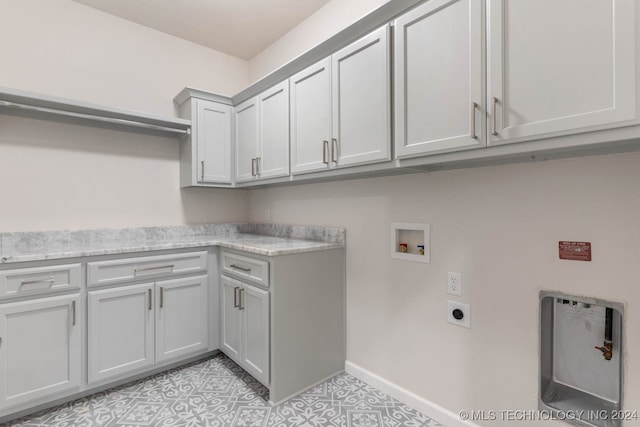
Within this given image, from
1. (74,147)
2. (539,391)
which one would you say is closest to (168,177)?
(74,147)

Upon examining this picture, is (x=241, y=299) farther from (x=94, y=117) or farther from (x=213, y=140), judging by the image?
(x=94, y=117)

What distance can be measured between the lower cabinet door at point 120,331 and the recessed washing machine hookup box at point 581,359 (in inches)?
91.6

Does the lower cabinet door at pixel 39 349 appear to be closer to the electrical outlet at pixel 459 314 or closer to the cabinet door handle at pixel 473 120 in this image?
the electrical outlet at pixel 459 314

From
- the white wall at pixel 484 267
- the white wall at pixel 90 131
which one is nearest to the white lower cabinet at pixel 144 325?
the white wall at pixel 90 131

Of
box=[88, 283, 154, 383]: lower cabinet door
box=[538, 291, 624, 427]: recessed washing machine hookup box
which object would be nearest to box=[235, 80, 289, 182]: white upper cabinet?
box=[88, 283, 154, 383]: lower cabinet door

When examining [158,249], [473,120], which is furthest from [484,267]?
[158,249]

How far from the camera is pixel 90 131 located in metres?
2.49

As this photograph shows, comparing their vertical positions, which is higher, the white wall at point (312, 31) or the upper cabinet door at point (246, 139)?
the white wall at point (312, 31)

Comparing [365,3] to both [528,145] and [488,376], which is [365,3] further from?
[488,376]

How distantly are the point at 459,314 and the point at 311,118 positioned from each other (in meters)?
A: 1.47

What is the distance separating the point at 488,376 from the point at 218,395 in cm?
160

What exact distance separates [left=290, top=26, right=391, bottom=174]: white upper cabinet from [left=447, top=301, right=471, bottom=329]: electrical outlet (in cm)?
87

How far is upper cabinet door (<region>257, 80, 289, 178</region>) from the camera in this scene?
91.1 inches

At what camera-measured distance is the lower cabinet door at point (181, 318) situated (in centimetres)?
226
